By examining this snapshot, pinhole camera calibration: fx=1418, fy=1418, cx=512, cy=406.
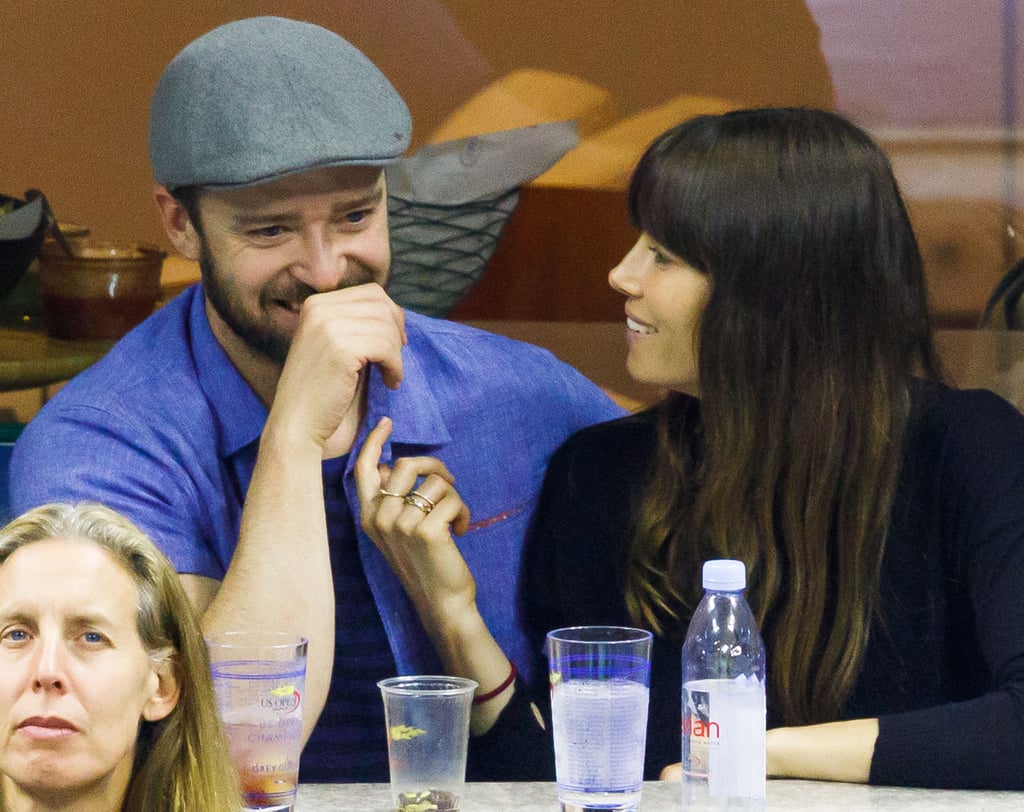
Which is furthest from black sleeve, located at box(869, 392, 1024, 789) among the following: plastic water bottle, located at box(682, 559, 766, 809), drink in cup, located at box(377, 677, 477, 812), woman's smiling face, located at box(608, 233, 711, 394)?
drink in cup, located at box(377, 677, 477, 812)

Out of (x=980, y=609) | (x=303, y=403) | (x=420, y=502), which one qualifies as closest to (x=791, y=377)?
(x=980, y=609)

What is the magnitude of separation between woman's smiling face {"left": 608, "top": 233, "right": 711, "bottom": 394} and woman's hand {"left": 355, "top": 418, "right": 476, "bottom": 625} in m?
0.30

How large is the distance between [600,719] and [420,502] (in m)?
0.60

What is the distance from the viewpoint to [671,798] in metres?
1.40

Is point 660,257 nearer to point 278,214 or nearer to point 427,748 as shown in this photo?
point 278,214

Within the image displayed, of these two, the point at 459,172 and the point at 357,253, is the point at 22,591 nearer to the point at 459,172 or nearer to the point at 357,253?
the point at 357,253

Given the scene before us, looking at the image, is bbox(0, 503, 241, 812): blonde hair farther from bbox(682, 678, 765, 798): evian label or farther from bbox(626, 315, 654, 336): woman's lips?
bbox(626, 315, 654, 336): woman's lips

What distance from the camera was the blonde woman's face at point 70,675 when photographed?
1.20 metres

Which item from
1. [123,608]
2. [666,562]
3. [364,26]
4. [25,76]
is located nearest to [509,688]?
[666,562]

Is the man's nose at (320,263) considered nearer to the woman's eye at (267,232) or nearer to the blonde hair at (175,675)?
the woman's eye at (267,232)

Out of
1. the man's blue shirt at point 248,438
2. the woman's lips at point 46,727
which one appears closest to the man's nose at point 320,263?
the man's blue shirt at point 248,438

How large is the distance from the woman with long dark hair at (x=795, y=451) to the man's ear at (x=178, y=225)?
1.61ft

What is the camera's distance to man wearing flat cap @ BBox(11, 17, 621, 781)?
1800 mm

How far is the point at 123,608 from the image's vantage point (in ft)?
4.29
